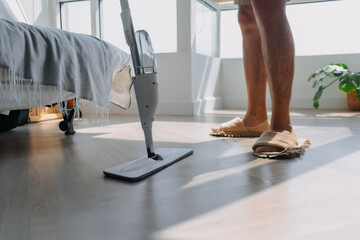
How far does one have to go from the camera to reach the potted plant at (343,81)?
3137mm

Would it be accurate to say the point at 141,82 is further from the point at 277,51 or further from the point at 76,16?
the point at 76,16

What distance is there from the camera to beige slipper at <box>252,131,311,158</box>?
3.64 feet

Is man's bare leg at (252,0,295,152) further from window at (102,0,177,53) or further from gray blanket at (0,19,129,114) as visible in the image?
window at (102,0,177,53)

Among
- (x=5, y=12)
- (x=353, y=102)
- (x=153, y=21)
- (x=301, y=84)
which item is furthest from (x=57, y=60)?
(x=301, y=84)

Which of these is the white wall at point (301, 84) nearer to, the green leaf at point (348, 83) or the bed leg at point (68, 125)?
the green leaf at point (348, 83)

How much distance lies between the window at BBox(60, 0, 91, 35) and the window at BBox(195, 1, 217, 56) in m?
1.29

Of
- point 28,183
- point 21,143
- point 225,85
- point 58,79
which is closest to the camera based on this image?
point 28,183

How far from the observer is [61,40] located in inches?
46.8

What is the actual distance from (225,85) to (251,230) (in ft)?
11.8

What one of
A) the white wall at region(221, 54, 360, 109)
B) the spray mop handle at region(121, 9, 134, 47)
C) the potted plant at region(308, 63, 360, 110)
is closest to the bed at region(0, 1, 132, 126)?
the spray mop handle at region(121, 9, 134, 47)

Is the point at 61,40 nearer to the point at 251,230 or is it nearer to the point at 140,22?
the point at 251,230

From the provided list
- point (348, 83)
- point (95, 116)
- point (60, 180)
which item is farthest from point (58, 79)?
point (348, 83)

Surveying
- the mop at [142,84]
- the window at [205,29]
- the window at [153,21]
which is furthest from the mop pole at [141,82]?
the window at [205,29]

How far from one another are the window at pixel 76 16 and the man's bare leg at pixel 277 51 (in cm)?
288
